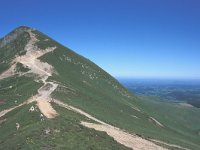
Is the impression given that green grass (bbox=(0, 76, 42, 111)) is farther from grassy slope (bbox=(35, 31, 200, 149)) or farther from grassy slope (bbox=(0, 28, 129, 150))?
grassy slope (bbox=(0, 28, 129, 150))

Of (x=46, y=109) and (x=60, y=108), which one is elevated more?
(x=60, y=108)

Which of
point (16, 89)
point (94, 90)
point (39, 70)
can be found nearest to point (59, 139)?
point (16, 89)

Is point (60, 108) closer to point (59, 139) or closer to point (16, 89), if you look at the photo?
point (59, 139)

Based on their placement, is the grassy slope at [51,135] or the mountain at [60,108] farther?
the mountain at [60,108]

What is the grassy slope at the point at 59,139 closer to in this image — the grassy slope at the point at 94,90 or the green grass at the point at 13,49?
the grassy slope at the point at 94,90

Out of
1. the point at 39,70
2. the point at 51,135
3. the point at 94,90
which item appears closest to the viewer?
the point at 51,135

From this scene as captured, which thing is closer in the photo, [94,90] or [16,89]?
[16,89]

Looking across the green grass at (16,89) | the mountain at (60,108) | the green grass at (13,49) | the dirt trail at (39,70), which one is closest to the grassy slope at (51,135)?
the mountain at (60,108)

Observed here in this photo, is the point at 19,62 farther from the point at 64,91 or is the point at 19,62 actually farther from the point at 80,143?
the point at 80,143
